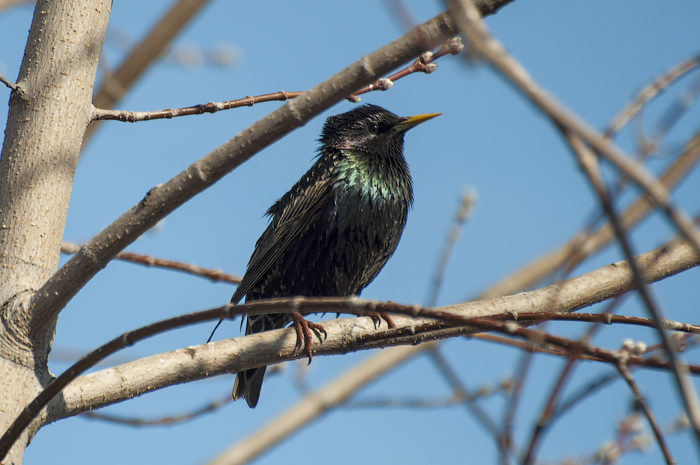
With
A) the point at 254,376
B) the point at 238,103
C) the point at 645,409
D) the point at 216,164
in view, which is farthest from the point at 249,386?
the point at 645,409

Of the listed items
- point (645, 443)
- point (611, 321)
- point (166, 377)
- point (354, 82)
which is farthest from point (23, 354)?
point (645, 443)

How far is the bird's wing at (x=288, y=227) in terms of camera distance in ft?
12.2

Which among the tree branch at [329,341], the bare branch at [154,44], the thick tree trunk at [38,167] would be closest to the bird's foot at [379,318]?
the tree branch at [329,341]

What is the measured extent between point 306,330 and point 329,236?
109cm

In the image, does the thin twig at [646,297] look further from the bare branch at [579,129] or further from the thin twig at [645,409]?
the thin twig at [645,409]

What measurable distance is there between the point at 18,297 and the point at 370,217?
1962 millimetres

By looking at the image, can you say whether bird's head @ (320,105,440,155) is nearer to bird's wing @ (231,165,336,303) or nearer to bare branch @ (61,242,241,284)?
bird's wing @ (231,165,336,303)

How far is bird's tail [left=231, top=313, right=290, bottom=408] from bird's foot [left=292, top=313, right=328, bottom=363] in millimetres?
1051

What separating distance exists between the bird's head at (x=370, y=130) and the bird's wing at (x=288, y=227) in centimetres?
39

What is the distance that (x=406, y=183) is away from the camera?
4.03 metres

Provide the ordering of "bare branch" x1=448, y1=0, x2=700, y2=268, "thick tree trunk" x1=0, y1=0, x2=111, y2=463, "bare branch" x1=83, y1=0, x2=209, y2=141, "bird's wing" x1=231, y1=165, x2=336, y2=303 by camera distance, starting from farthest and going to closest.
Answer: "bare branch" x1=83, y1=0, x2=209, y2=141
"bird's wing" x1=231, y1=165, x2=336, y2=303
"thick tree trunk" x1=0, y1=0, x2=111, y2=463
"bare branch" x1=448, y1=0, x2=700, y2=268

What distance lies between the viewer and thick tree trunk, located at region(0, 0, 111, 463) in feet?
7.12

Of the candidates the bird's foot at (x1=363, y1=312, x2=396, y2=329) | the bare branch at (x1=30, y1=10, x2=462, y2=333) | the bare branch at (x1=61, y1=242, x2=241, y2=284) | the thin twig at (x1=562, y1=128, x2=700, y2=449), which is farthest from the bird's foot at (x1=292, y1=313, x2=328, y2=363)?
the thin twig at (x1=562, y1=128, x2=700, y2=449)

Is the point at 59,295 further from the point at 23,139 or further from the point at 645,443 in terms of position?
the point at 645,443
